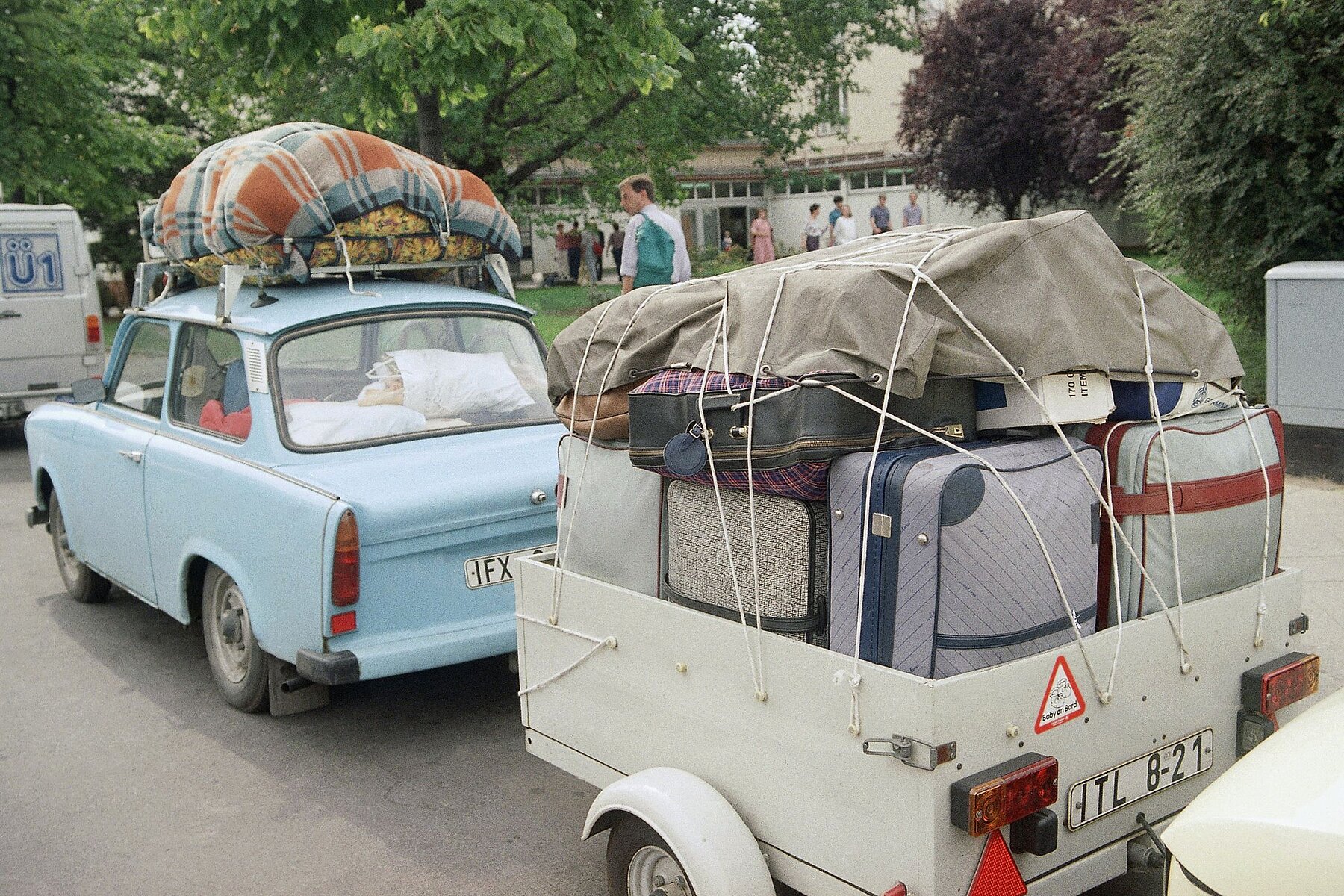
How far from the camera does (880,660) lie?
2900mm

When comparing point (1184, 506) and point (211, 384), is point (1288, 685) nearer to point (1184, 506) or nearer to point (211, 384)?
point (1184, 506)

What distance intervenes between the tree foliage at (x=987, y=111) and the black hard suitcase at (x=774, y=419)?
1095 inches

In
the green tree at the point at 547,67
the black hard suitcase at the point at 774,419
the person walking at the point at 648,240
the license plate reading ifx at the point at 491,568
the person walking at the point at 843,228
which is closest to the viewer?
the black hard suitcase at the point at 774,419

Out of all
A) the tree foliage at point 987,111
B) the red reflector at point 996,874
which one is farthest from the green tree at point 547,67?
the red reflector at point 996,874

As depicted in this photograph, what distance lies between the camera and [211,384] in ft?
19.2

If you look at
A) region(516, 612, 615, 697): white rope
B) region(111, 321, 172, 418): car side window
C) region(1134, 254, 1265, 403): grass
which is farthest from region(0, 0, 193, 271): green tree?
region(516, 612, 615, 697): white rope

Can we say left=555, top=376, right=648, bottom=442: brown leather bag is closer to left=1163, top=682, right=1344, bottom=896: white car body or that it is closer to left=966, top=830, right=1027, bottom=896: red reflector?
left=966, top=830, right=1027, bottom=896: red reflector

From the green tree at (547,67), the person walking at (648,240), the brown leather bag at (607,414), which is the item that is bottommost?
the brown leather bag at (607,414)

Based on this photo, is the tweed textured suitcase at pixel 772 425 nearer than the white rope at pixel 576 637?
Yes

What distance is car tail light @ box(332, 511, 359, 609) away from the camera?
4.71m

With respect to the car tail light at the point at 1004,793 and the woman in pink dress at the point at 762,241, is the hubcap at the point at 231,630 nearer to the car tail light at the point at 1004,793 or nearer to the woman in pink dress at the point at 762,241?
the car tail light at the point at 1004,793

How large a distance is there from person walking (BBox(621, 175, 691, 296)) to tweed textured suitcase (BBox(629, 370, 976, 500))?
5573mm

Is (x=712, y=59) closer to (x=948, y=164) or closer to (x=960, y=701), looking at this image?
(x=948, y=164)

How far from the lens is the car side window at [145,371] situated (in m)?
6.27
